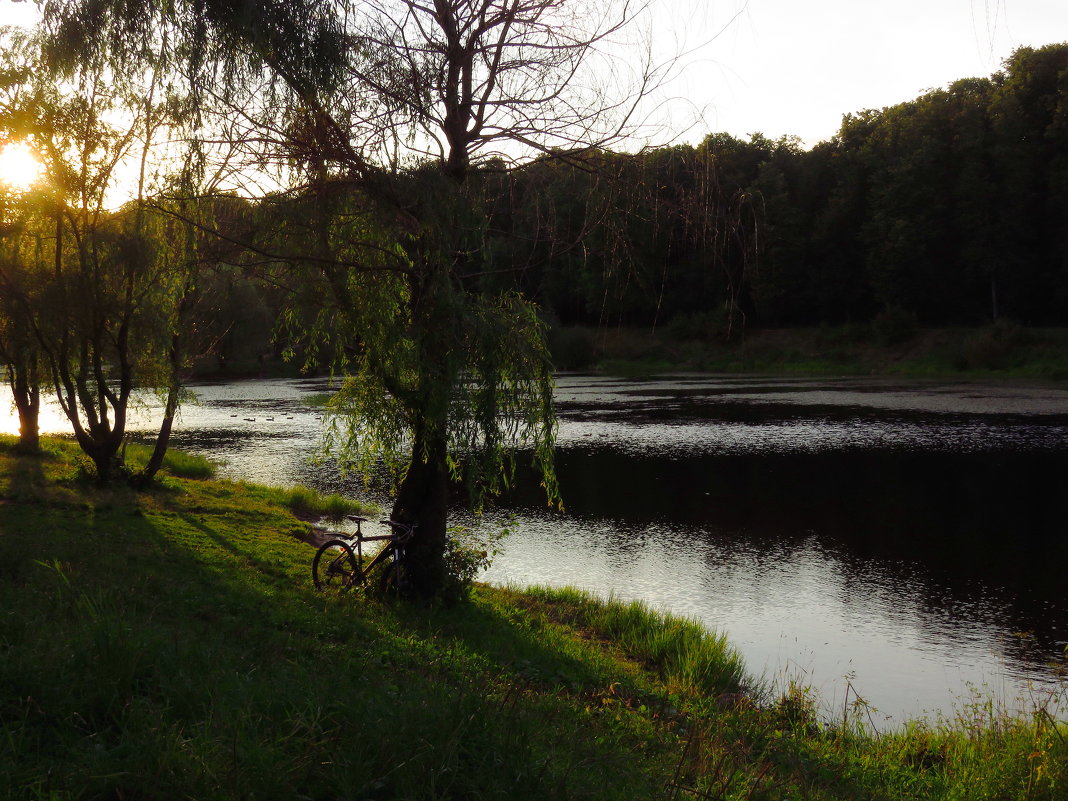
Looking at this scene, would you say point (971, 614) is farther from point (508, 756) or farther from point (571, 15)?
point (508, 756)

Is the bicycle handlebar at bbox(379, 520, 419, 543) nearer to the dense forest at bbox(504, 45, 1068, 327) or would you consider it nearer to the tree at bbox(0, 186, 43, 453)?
the tree at bbox(0, 186, 43, 453)

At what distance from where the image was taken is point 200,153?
823 cm

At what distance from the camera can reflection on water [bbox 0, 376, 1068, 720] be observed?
11.9 m

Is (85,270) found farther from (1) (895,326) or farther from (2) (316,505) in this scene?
(1) (895,326)

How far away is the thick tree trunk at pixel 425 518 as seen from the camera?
10836 millimetres

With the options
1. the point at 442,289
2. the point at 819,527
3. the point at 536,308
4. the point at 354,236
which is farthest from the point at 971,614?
the point at 354,236

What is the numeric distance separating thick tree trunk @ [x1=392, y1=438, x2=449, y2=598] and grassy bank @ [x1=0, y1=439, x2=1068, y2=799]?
46cm

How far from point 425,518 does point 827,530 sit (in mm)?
11502

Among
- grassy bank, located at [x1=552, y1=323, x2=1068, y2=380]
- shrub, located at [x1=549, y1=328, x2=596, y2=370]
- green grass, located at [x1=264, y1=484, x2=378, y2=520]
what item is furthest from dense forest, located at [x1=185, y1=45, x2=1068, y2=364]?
green grass, located at [x1=264, y1=484, x2=378, y2=520]

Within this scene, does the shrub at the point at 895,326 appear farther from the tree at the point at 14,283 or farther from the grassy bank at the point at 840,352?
the tree at the point at 14,283

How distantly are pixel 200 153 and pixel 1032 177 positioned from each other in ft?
228

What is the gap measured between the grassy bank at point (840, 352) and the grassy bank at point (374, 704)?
4822 cm

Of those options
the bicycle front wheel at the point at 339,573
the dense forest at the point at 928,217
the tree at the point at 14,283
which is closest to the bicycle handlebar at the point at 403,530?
the bicycle front wheel at the point at 339,573

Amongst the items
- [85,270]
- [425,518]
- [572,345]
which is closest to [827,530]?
[425,518]
